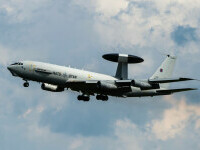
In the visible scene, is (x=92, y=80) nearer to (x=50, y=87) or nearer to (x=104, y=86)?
(x=104, y=86)

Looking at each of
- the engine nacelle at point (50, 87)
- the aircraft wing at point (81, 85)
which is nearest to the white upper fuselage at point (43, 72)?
the aircraft wing at point (81, 85)

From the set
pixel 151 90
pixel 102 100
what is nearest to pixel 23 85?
pixel 102 100

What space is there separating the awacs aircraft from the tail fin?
6.17m

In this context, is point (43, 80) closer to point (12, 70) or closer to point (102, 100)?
point (12, 70)

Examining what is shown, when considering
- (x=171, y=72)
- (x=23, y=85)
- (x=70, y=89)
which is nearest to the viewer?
(x=23, y=85)

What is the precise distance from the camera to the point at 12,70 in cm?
8150

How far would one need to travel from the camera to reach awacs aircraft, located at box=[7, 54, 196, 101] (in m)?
80.9

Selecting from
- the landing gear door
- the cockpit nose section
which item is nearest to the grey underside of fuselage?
the landing gear door

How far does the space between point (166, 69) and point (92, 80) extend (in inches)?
830

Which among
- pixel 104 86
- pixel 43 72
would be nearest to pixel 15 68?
pixel 43 72

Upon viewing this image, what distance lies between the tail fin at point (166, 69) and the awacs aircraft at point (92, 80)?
6.17 meters

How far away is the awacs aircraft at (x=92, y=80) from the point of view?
80.9 meters

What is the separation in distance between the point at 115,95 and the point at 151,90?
7502mm

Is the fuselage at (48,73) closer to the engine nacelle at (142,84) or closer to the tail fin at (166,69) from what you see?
the engine nacelle at (142,84)
